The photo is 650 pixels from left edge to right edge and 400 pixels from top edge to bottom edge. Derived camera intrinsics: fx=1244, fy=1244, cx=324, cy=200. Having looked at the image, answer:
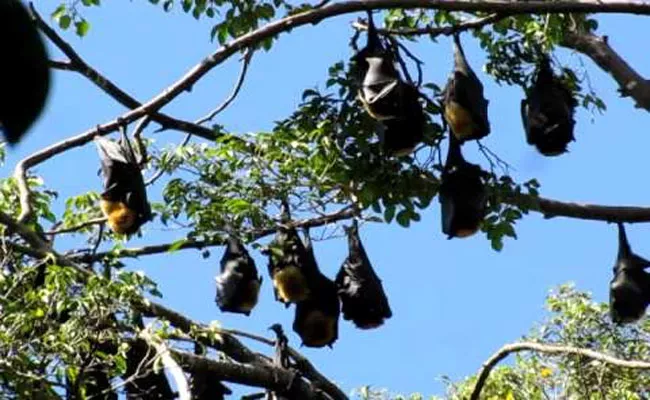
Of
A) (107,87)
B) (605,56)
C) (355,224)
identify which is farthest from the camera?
(605,56)

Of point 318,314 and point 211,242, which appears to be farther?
point 318,314

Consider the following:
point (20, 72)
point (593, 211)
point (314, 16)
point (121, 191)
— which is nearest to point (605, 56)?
point (593, 211)

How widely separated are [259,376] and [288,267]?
99cm

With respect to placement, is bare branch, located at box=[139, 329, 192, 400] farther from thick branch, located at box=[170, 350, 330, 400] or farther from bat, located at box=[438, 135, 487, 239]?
bat, located at box=[438, 135, 487, 239]

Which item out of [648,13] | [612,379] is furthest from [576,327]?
[648,13]

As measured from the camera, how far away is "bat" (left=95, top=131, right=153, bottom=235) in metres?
6.04

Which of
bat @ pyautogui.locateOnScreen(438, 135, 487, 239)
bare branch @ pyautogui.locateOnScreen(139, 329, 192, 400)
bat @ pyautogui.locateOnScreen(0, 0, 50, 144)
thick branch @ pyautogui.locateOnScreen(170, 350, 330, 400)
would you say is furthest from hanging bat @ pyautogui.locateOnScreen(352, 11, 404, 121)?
bat @ pyautogui.locateOnScreen(0, 0, 50, 144)

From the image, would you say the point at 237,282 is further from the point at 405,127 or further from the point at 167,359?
the point at 167,359

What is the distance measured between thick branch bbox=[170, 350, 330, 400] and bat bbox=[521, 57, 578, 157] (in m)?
1.84

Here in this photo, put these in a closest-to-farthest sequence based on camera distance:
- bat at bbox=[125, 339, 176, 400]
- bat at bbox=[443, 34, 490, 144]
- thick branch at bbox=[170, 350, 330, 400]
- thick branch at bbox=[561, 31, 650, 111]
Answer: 1. bat at bbox=[125, 339, 176, 400]
2. thick branch at bbox=[170, 350, 330, 400]
3. bat at bbox=[443, 34, 490, 144]
4. thick branch at bbox=[561, 31, 650, 111]

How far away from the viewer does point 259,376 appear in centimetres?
584

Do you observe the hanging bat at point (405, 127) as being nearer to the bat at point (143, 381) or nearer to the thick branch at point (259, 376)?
the thick branch at point (259, 376)

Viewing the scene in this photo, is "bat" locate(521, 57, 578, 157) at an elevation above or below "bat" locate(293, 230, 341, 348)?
above

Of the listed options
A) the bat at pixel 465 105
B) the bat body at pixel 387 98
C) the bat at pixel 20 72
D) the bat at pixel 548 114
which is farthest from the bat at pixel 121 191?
the bat at pixel 20 72
